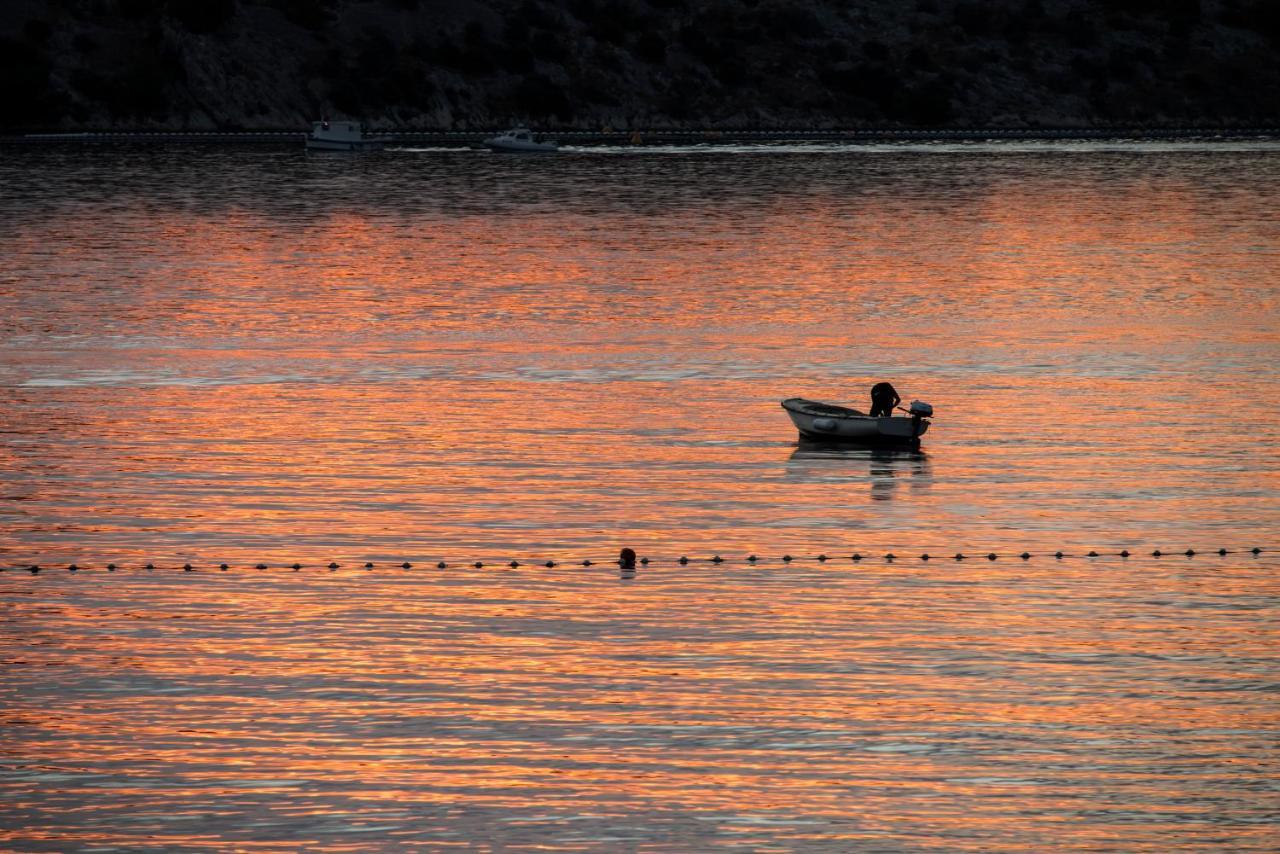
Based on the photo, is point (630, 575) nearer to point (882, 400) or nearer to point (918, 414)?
point (918, 414)

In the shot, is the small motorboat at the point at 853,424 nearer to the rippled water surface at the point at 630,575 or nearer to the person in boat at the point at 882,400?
the person in boat at the point at 882,400

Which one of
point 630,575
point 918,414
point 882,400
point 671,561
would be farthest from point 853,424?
point 630,575

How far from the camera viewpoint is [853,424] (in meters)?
48.2

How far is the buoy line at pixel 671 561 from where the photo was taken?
3562cm

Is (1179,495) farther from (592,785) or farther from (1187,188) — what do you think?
(1187,188)

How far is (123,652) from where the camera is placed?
30422 mm

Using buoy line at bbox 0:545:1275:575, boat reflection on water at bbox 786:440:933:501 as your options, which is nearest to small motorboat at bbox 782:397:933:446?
boat reflection on water at bbox 786:440:933:501

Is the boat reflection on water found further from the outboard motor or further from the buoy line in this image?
the buoy line

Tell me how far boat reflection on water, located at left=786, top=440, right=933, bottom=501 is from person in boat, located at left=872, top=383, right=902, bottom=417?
81 centimetres

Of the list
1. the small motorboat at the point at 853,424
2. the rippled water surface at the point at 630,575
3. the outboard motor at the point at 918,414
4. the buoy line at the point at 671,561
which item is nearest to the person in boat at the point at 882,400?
the small motorboat at the point at 853,424

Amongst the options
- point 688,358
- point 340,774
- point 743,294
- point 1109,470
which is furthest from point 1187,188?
point 340,774

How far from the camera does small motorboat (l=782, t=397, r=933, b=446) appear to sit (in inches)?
1863

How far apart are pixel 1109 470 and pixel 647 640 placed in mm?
16714

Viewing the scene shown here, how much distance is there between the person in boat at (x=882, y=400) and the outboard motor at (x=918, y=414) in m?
0.61
